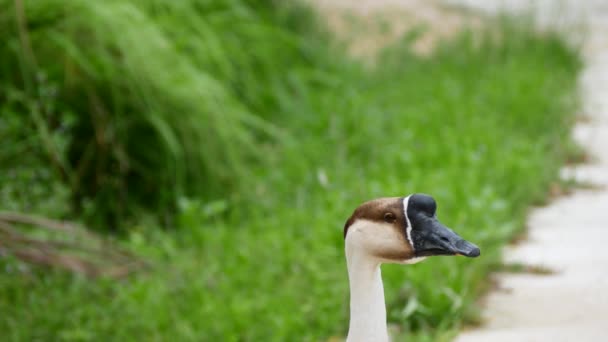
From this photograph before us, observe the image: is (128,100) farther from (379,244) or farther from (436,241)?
(436,241)

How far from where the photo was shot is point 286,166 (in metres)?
5.00

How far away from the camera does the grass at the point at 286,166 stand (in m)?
3.43

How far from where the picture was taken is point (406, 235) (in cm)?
185

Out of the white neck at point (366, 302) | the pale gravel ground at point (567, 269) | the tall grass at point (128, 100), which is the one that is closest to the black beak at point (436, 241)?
the white neck at point (366, 302)

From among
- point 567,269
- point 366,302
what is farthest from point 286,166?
point 366,302

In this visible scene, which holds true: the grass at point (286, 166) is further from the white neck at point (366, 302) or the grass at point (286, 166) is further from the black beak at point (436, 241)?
the black beak at point (436, 241)

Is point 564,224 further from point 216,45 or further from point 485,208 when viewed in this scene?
point 216,45

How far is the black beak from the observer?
178cm

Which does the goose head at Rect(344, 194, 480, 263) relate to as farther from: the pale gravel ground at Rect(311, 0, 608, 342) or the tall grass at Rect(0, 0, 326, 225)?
the tall grass at Rect(0, 0, 326, 225)

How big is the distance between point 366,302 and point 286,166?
311 cm

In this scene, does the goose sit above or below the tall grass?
above

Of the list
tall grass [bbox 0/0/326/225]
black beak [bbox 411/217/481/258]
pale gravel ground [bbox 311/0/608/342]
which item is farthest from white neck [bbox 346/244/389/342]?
tall grass [bbox 0/0/326/225]

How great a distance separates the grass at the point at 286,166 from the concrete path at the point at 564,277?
108 millimetres

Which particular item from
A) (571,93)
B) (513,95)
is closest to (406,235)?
(513,95)
